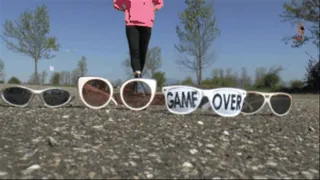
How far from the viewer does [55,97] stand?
3.43 meters

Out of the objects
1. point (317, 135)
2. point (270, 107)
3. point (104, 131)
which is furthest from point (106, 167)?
point (270, 107)

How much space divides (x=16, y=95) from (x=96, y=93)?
79cm

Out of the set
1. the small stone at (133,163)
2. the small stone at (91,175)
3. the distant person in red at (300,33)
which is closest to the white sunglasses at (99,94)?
the small stone at (133,163)

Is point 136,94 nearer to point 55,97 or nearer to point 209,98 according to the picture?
point 209,98

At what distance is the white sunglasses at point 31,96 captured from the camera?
11.1 ft

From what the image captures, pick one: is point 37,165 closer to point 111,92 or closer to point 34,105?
point 111,92

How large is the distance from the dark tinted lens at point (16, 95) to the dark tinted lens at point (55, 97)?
7.1 inches

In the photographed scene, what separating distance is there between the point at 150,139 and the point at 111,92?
1093 mm

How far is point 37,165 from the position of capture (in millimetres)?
1730

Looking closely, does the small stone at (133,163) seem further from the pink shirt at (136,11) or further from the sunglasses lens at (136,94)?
the pink shirt at (136,11)

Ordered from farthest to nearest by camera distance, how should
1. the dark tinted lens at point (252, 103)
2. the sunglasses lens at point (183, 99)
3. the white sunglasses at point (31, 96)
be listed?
1. the white sunglasses at point (31, 96)
2. the dark tinted lens at point (252, 103)
3. the sunglasses lens at point (183, 99)

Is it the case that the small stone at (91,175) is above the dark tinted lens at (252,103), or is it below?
below

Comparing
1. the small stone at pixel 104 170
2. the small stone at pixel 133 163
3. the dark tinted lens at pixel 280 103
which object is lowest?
the small stone at pixel 104 170

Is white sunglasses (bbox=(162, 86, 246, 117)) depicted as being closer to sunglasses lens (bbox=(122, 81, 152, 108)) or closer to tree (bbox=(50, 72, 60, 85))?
sunglasses lens (bbox=(122, 81, 152, 108))
